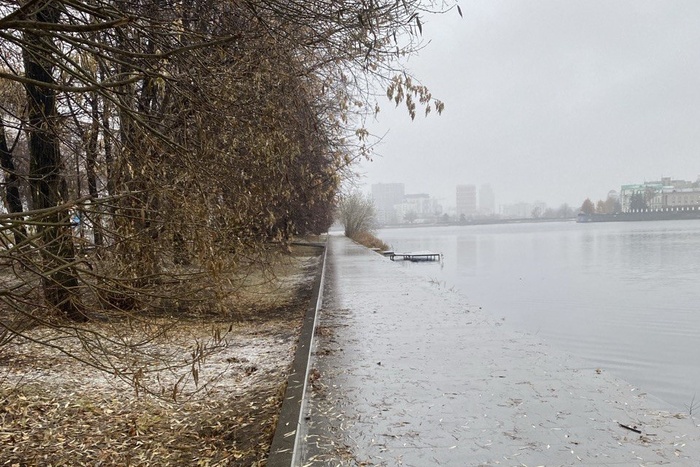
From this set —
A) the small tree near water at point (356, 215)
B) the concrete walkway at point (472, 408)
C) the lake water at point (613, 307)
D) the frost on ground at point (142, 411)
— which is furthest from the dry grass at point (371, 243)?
the frost on ground at point (142, 411)

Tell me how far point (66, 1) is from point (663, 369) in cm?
987

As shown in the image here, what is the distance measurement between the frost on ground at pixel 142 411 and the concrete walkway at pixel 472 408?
0.60m

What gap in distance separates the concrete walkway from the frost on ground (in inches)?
23.6

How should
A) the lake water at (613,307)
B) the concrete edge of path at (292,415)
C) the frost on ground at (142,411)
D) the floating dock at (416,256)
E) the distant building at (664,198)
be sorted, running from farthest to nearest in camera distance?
1. the distant building at (664,198)
2. the floating dock at (416,256)
3. the lake water at (613,307)
4. the frost on ground at (142,411)
5. the concrete edge of path at (292,415)

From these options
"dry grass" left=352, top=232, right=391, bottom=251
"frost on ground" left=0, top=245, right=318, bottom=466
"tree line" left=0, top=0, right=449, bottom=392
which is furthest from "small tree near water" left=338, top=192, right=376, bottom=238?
"frost on ground" left=0, top=245, right=318, bottom=466

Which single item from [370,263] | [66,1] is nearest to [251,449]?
[66,1]

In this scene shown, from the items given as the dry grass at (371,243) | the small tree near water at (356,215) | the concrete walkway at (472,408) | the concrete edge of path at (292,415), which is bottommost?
the dry grass at (371,243)

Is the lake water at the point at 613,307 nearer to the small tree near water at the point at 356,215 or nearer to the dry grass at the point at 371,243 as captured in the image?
the dry grass at the point at 371,243

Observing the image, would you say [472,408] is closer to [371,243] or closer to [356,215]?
[371,243]

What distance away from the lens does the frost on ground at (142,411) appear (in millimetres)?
4246

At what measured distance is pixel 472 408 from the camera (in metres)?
4.65

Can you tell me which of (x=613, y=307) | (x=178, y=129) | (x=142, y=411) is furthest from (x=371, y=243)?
(x=142, y=411)

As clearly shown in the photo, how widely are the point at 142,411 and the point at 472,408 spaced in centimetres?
319

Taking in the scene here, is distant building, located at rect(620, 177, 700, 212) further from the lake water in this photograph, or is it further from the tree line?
the tree line
